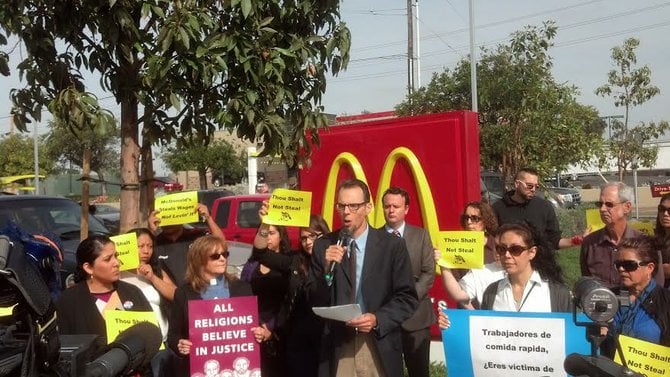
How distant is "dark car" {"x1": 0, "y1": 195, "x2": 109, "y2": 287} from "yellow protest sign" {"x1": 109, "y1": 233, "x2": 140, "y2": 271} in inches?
139

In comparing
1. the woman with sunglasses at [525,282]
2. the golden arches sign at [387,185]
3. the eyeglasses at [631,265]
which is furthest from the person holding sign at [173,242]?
the eyeglasses at [631,265]

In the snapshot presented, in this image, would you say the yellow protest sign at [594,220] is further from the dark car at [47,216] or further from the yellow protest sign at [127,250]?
the dark car at [47,216]

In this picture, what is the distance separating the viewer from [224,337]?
522 cm

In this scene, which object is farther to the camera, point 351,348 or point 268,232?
point 268,232

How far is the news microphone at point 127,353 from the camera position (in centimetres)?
217

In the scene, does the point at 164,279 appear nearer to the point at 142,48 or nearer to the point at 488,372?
the point at 142,48

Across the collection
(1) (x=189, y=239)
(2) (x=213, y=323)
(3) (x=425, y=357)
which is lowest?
(3) (x=425, y=357)

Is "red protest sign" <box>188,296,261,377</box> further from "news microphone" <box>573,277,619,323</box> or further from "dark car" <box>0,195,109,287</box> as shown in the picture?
"dark car" <box>0,195,109,287</box>

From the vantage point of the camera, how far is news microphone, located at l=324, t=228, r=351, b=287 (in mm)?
4629

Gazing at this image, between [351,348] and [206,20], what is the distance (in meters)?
2.15

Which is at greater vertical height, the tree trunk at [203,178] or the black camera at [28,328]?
the tree trunk at [203,178]

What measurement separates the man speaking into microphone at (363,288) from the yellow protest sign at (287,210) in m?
1.19

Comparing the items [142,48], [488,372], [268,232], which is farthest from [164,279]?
[488,372]

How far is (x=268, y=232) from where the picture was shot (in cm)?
595
